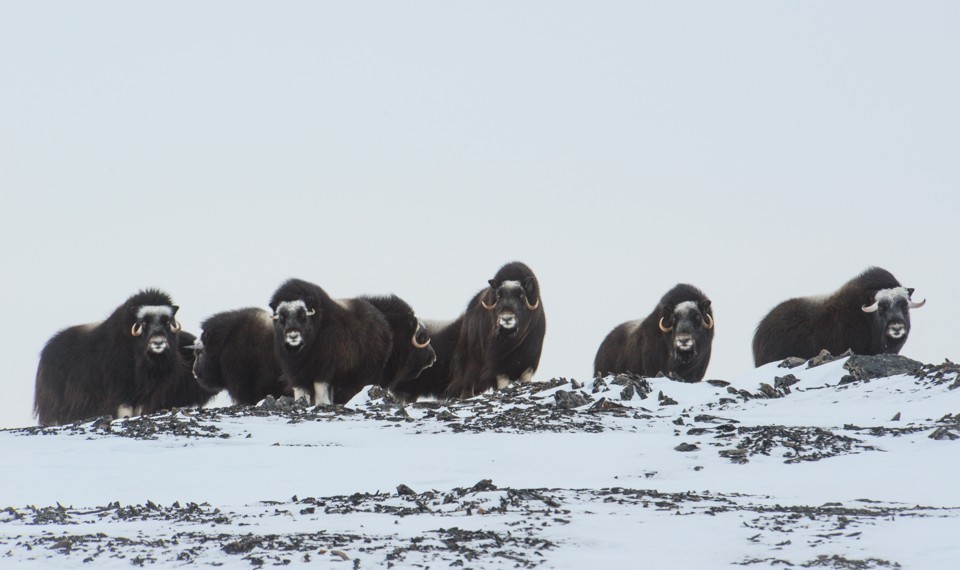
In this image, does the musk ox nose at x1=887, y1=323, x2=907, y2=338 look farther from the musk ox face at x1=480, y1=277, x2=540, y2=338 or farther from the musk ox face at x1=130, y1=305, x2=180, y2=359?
the musk ox face at x1=130, y1=305, x2=180, y2=359

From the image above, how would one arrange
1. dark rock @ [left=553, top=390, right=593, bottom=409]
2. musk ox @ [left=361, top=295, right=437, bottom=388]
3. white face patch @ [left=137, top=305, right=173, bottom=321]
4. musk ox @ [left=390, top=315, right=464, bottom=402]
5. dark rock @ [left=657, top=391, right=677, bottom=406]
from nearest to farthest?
dark rock @ [left=657, top=391, right=677, bottom=406] → dark rock @ [left=553, top=390, right=593, bottom=409] → white face patch @ [left=137, top=305, right=173, bottom=321] → musk ox @ [left=361, top=295, right=437, bottom=388] → musk ox @ [left=390, top=315, right=464, bottom=402]

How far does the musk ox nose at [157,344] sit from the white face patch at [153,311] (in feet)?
1.07

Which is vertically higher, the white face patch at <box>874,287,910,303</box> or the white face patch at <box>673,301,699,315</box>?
the white face patch at <box>874,287,910,303</box>

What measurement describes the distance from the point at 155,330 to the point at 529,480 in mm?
8080

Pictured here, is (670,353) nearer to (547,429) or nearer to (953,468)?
(547,429)

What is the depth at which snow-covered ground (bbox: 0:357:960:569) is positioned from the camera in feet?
15.5

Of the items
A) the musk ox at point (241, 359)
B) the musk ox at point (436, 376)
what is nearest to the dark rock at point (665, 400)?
the musk ox at point (241, 359)

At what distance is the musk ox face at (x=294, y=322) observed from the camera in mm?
13383

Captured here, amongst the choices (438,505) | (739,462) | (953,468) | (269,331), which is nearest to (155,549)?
(438,505)

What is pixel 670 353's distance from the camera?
1429 centimetres

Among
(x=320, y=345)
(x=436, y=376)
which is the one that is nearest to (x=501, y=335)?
(x=436, y=376)

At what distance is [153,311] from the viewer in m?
14.5

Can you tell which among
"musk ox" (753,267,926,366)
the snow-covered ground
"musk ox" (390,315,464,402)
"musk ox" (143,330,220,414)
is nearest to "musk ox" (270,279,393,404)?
"musk ox" (143,330,220,414)

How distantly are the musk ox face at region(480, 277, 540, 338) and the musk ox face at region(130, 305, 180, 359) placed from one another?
3.69 m
